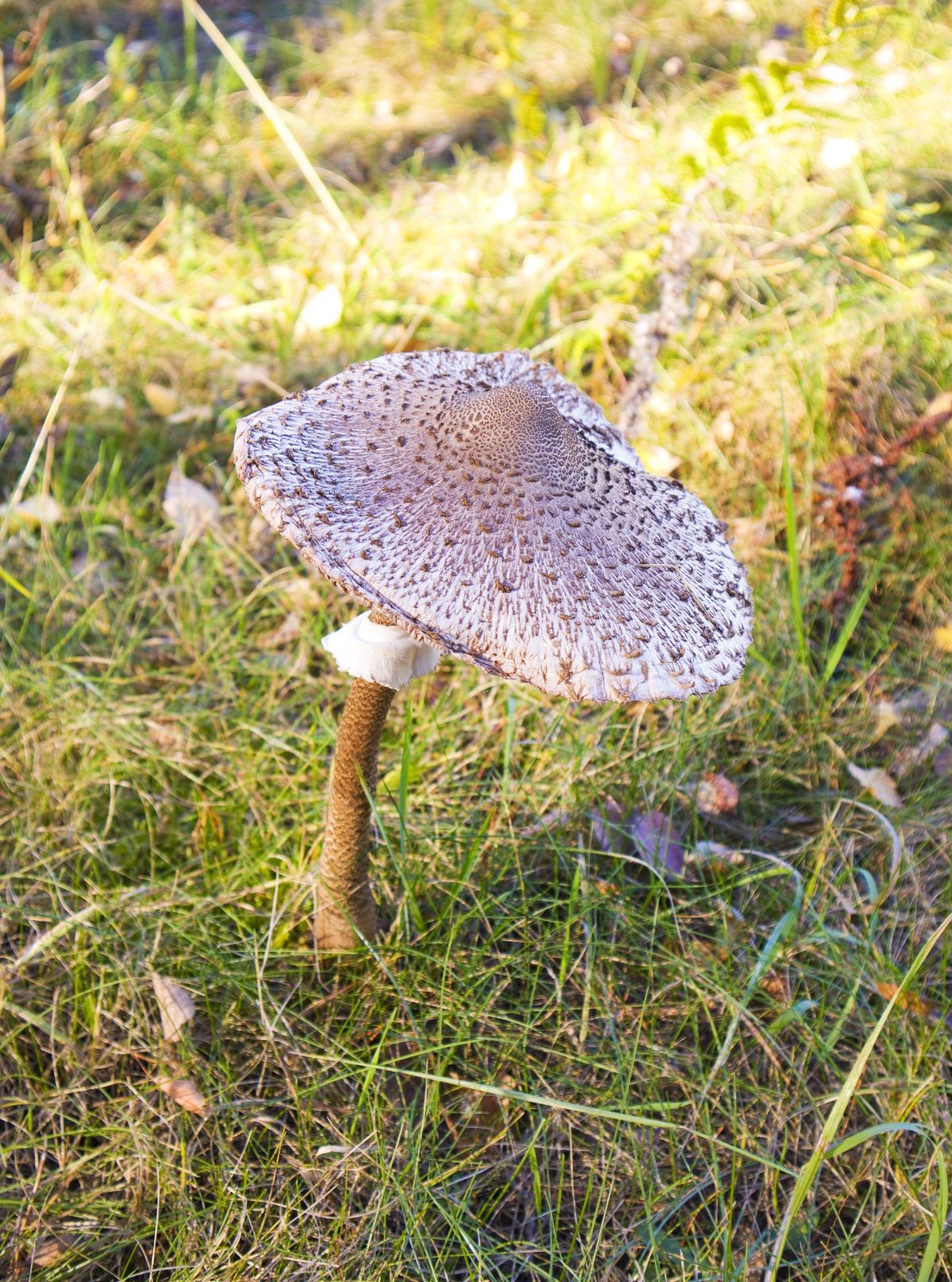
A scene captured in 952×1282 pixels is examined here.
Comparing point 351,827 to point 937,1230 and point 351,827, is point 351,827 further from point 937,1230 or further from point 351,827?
point 937,1230

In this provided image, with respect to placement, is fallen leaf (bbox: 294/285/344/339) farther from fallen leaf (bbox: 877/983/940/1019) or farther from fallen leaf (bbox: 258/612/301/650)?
A: fallen leaf (bbox: 877/983/940/1019)

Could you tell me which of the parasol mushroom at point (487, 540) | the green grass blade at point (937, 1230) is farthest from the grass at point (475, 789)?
the parasol mushroom at point (487, 540)

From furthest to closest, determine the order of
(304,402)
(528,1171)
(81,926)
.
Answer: (81,926) < (528,1171) < (304,402)

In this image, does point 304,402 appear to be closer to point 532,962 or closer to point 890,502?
point 532,962

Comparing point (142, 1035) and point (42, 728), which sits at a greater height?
point (42, 728)

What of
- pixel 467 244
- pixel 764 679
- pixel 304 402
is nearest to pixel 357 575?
pixel 304 402

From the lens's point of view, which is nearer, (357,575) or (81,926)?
(357,575)

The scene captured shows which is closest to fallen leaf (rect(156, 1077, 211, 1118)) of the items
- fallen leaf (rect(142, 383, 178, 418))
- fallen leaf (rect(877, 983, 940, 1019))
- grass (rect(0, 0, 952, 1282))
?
grass (rect(0, 0, 952, 1282))
